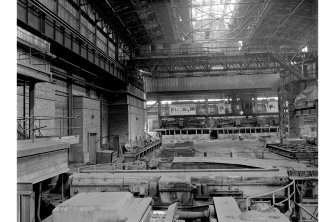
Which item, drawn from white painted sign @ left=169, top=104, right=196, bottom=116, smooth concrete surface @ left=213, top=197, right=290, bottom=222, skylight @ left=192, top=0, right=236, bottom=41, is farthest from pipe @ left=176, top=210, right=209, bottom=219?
white painted sign @ left=169, top=104, right=196, bottom=116

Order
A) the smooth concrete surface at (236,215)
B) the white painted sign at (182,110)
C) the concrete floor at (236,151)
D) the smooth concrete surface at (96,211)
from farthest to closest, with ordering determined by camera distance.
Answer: the white painted sign at (182,110) → the concrete floor at (236,151) → the smooth concrete surface at (236,215) → the smooth concrete surface at (96,211)

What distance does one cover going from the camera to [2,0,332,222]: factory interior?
17.6ft

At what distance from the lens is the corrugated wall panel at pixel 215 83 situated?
33.4 metres

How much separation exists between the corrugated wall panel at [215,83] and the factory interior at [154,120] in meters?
0.13

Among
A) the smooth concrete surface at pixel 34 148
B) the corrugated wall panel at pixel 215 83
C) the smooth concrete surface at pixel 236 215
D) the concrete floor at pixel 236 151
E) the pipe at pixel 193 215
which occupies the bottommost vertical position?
the concrete floor at pixel 236 151

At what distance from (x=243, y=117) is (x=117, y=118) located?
1845 cm

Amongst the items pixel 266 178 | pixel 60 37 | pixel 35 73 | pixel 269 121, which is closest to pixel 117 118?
pixel 60 37

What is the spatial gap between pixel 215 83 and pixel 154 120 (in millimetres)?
13354

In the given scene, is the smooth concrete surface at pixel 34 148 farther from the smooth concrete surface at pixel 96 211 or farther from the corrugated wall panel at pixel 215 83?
the corrugated wall panel at pixel 215 83

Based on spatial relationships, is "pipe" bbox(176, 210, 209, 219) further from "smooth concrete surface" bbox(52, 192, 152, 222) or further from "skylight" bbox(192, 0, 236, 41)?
"skylight" bbox(192, 0, 236, 41)

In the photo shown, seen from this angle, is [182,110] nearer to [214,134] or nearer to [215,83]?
[214,134]

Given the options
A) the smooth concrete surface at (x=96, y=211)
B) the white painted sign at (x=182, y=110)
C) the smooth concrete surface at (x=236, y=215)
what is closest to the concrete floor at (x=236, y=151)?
the smooth concrete surface at (x=236, y=215)

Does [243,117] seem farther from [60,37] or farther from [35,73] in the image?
[35,73]

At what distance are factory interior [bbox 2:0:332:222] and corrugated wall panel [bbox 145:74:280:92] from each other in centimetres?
13
